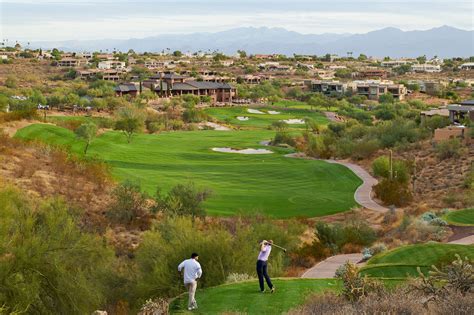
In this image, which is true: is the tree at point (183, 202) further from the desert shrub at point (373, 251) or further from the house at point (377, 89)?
the house at point (377, 89)

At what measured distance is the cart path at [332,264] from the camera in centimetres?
2200

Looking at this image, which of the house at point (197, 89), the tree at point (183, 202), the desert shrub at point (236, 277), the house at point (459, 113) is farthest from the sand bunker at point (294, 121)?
the desert shrub at point (236, 277)

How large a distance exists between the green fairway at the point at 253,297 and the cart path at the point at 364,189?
23.8 meters

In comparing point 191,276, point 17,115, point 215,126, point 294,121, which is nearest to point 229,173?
point 17,115

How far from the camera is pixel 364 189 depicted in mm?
46875

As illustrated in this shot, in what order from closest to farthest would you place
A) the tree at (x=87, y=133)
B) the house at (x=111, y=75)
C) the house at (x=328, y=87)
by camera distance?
the tree at (x=87, y=133) < the house at (x=328, y=87) < the house at (x=111, y=75)

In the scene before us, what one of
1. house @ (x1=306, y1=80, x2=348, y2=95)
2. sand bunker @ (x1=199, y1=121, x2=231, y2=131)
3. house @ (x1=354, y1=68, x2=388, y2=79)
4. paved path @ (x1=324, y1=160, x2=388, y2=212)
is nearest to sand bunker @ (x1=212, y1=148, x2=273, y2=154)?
paved path @ (x1=324, y1=160, x2=388, y2=212)

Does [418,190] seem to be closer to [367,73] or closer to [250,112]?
[250,112]

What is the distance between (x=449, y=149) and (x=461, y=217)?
21.1m

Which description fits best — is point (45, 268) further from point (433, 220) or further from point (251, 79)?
point (251, 79)

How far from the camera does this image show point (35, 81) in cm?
12744

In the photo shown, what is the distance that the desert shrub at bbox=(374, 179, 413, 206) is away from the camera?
4091cm

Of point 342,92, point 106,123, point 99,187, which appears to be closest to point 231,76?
point 342,92

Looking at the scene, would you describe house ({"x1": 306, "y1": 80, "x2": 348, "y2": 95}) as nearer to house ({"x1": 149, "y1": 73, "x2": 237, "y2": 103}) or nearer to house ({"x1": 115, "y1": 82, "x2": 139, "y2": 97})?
house ({"x1": 149, "y1": 73, "x2": 237, "y2": 103})
